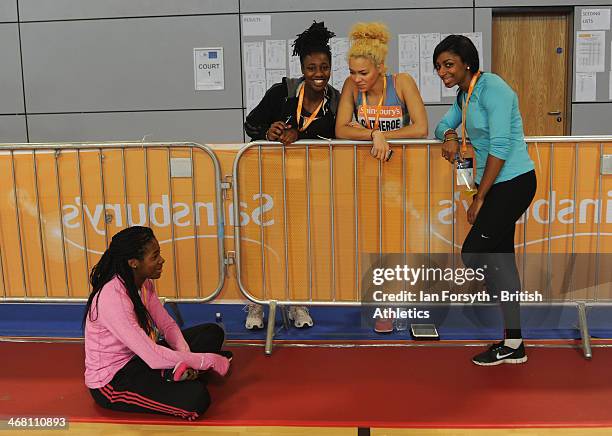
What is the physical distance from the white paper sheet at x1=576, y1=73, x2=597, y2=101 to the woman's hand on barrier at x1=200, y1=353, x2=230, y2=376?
5230mm

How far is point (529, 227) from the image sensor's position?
3.82m

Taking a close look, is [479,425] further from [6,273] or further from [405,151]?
[6,273]

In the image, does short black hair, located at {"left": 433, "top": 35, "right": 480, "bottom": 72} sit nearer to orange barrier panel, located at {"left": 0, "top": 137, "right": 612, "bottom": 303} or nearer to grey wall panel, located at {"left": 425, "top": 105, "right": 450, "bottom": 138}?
orange barrier panel, located at {"left": 0, "top": 137, "right": 612, "bottom": 303}

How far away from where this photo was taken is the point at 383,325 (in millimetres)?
4008

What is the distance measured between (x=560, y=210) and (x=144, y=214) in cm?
262

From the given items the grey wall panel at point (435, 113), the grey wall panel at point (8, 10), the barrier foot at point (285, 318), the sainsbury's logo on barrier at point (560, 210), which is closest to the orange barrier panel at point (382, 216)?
the sainsbury's logo on barrier at point (560, 210)

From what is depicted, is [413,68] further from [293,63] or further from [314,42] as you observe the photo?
[314,42]

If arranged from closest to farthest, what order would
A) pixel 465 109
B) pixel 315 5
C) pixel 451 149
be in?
pixel 465 109, pixel 451 149, pixel 315 5

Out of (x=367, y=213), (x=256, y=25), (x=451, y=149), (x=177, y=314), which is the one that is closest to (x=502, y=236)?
(x=451, y=149)

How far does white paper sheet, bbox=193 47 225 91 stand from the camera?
22.1 feet

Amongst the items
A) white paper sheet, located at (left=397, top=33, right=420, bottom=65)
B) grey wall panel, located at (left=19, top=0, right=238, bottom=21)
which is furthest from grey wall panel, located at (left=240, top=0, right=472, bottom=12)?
white paper sheet, located at (left=397, top=33, right=420, bottom=65)

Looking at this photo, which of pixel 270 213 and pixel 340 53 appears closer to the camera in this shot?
pixel 270 213

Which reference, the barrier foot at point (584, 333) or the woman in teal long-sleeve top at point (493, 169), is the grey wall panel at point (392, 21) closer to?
the woman in teal long-sleeve top at point (493, 169)

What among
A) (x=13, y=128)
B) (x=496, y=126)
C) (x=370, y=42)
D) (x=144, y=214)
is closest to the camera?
(x=496, y=126)
